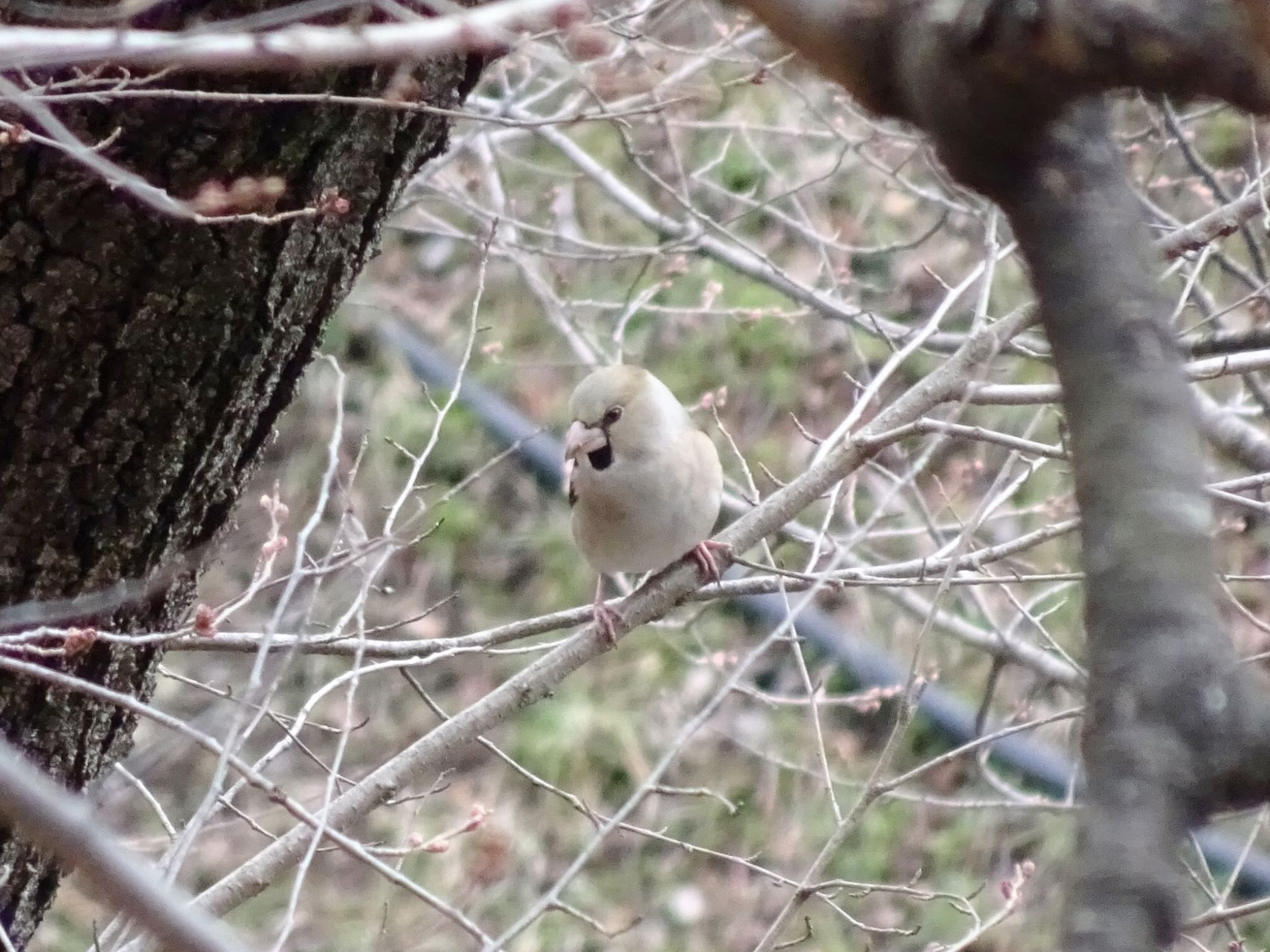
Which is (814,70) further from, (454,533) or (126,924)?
(454,533)

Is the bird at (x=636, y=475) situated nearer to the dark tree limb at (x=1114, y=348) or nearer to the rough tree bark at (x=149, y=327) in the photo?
the rough tree bark at (x=149, y=327)

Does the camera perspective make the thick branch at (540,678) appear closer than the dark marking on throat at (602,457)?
Yes

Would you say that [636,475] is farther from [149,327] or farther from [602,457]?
[149,327]

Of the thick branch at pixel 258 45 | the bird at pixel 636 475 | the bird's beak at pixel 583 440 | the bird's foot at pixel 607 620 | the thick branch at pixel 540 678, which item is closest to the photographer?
the thick branch at pixel 258 45

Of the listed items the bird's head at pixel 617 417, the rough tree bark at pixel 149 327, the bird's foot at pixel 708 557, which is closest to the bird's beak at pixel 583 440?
the bird's head at pixel 617 417

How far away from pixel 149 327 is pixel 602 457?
1.79 meters

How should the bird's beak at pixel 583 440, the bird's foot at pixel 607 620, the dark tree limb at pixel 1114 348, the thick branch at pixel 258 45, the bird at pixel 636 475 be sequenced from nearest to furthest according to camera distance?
1. the dark tree limb at pixel 1114 348
2. the thick branch at pixel 258 45
3. the bird's foot at pixel 607 620
4. the bird at pixel 636 475
5. the bird's beak at pixel 583 440

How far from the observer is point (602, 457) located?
12.7 ft

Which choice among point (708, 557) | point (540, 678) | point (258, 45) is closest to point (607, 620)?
point (540, 678)

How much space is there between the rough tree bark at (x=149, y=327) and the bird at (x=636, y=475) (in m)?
1.33

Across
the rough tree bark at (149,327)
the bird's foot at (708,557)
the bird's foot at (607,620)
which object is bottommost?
the bird's foot at (708,557)

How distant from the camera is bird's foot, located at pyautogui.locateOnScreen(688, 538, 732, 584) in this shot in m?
3.22

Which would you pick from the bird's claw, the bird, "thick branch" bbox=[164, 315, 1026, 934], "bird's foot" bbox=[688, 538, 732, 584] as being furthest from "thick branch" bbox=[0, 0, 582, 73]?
the bird

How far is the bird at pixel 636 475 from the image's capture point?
365 centimetres
